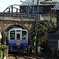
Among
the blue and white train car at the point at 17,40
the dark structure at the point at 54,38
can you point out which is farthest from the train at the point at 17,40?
the dark structure at the point at 54,38

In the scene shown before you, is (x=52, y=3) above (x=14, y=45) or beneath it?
above

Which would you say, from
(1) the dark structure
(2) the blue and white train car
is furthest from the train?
Result: (1) the dark structure

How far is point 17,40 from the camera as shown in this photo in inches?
1176

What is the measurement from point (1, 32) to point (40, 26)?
5491mm

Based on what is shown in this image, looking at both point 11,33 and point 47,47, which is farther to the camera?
point 11,33

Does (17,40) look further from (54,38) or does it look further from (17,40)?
(54,38)

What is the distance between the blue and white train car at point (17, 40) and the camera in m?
29.6

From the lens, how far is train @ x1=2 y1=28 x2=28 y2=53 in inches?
1167

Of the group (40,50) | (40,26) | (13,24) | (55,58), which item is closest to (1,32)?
(13,24)

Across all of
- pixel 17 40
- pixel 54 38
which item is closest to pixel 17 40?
pixel 17 40

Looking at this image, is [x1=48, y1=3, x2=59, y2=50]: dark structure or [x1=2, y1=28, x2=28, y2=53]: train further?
[x1=2, y1=28, x2=28, y2=53]: train

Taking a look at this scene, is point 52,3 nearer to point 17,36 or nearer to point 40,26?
point 40,26

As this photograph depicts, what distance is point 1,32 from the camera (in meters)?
38.5

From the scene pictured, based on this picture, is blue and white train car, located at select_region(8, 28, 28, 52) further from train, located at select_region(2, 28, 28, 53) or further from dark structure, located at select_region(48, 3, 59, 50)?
dark structure, located at select_region(48, 3, 59, 50)
